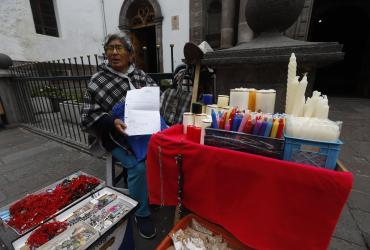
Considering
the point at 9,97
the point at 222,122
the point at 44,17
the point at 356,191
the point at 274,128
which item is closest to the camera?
the point at 274,128

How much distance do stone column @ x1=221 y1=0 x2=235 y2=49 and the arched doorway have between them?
16.3 ft

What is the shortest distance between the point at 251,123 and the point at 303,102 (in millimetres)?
299

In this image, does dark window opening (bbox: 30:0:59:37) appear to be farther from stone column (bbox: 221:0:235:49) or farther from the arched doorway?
the arched doorway

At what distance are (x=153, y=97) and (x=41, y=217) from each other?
3.96ft

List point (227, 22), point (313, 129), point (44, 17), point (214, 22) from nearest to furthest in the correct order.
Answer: point (313, 129), point (227, 22), point (214, 22), point (44, 17)

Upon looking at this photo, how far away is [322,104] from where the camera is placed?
2.97 feet

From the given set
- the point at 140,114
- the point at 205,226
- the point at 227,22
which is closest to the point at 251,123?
the point at 205,226

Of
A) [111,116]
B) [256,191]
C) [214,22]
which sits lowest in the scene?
[256,191]

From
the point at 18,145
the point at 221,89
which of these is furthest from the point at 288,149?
the point at 18,145

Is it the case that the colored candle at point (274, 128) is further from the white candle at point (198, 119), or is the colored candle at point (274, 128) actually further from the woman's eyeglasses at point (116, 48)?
the woman's eyeglasses at point (116, 48)

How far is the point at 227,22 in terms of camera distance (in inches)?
270

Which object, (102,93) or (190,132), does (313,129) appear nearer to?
(190,132)

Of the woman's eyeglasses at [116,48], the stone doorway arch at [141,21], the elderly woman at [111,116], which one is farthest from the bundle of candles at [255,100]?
the stone doorway arch at [141,21]

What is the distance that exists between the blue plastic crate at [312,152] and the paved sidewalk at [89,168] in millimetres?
1324
